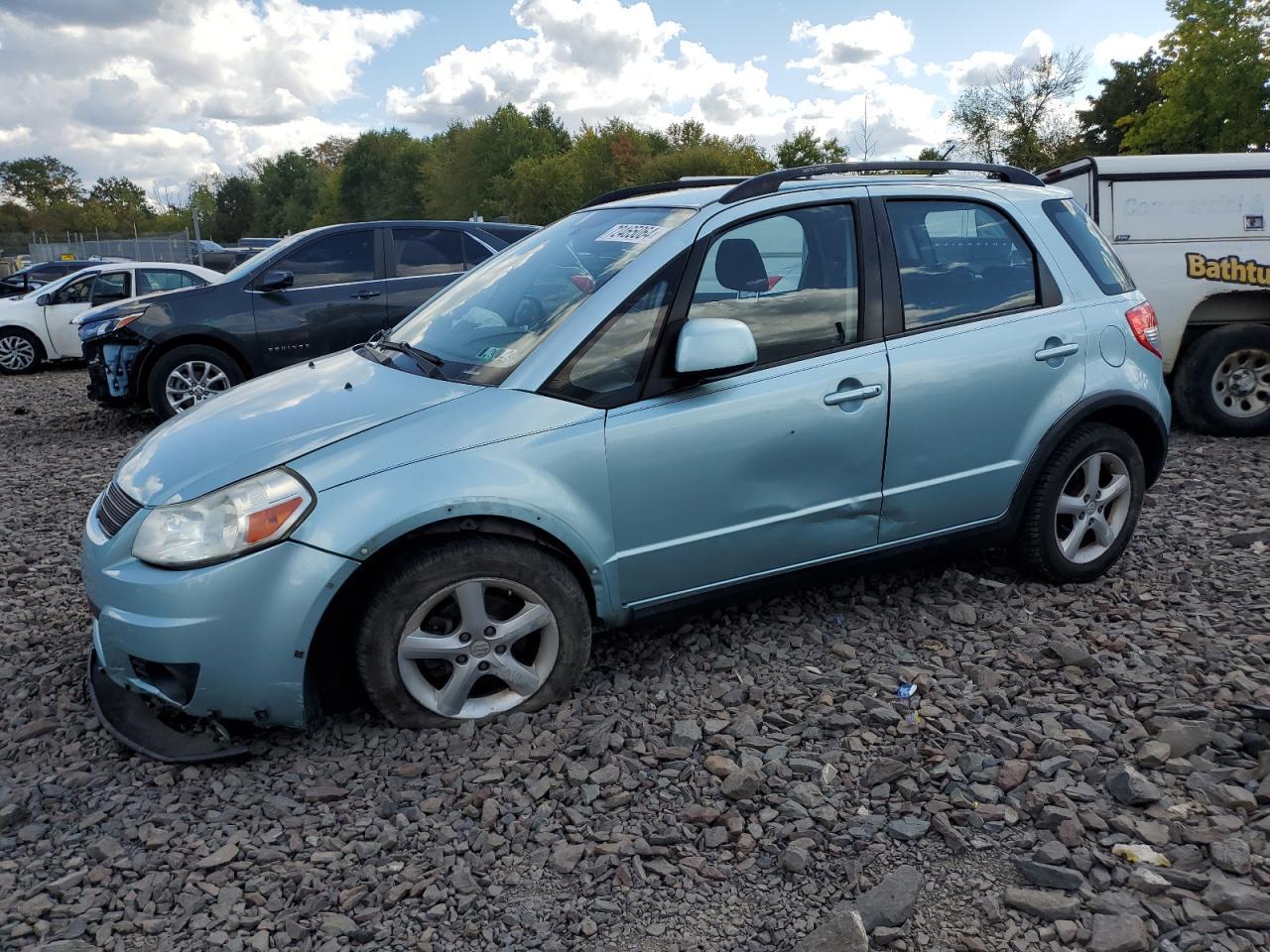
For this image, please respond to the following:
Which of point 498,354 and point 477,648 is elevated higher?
point 498,354

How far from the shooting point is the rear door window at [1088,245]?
437 centimetres

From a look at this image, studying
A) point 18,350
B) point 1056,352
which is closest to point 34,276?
point 18,350

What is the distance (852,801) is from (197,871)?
1.85 meters

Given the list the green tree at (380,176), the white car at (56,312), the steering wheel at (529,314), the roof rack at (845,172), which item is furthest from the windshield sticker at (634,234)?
the green tree at (380,176)

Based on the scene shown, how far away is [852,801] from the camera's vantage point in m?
2.99

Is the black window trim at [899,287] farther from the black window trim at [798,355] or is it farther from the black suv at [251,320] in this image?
the black suv at [251,320]

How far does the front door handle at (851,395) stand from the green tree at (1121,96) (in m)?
53.5

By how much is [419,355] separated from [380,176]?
356 feet

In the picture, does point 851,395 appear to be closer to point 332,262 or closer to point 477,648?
point 477,648

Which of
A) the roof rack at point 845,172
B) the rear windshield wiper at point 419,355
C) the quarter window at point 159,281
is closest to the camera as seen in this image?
the rear windshield wiper at point 419,355

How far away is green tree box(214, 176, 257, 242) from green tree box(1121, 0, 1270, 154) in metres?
115

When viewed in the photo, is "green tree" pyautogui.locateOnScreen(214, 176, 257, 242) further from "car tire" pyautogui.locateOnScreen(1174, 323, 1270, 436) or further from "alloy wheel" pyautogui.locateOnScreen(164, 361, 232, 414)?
"car tire" pyautogui.locateOnScreen(1174, 323, 1270, 436)

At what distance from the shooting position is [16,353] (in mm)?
14539

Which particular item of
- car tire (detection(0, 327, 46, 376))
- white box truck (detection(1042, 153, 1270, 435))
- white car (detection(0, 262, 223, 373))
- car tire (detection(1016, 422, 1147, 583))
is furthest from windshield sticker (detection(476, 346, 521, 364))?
car tire (detection(0, 327, 46, 376))
